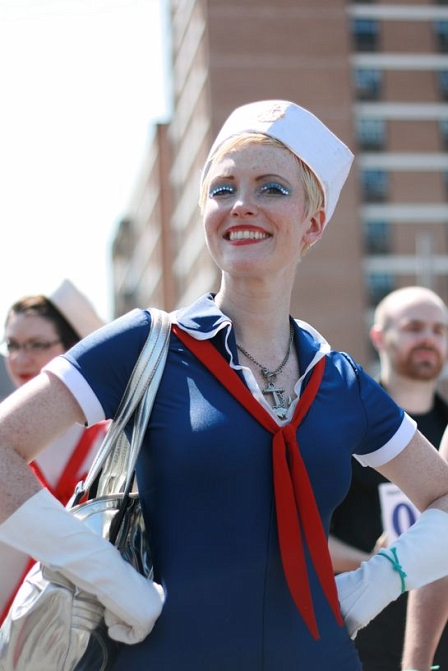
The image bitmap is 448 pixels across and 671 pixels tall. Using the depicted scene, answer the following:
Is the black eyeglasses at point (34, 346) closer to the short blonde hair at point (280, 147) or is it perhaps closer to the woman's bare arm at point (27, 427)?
the short blonde hair at point (280, 147)

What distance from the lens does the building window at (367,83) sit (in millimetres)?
57594

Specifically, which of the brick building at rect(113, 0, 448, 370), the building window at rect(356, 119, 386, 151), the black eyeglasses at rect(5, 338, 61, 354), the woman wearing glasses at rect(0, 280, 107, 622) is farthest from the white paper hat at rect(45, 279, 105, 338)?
the building window at rect(356, 119, 386, 151)

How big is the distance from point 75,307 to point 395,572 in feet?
7.92

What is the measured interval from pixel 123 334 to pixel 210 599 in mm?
601

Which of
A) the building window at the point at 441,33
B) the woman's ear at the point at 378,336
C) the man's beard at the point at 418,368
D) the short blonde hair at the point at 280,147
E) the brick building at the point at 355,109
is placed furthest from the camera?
the building window at the point at 441,33

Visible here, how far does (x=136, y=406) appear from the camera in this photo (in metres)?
2.61

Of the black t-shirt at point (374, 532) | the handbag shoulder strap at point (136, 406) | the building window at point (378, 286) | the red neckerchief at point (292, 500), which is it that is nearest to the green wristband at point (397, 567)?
the red neckerchief at point (292, 500)

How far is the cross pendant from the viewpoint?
9.04 feet

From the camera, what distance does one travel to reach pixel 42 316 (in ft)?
16.2

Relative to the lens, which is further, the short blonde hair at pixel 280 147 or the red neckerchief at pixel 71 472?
the red neckerchief at pixel 71 472

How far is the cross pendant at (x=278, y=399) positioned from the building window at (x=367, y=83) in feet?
185

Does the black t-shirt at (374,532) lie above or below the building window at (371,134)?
below

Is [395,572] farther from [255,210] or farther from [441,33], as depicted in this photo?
[441,33]

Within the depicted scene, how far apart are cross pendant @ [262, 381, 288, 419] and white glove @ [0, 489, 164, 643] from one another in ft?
1.70
